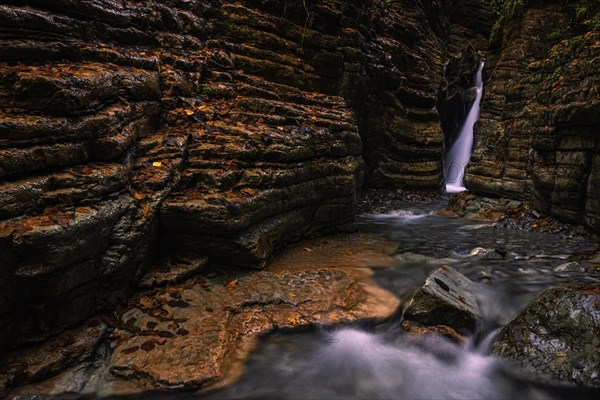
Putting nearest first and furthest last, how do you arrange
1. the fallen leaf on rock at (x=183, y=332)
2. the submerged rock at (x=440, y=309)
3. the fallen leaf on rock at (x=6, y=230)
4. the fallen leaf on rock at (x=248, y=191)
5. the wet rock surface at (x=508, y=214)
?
the fallen leaf on rock at (x=6, y=230)
the fallen leaf on rock at (x=183, y=332)
the submerged rock at (x=440, y=309)
the fallen leaf on rock at (x=248, y=191)
the wet rock surface at (x=508, y=214)

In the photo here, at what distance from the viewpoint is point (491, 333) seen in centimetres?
450

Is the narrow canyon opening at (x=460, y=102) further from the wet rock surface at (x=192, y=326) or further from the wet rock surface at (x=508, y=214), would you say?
the wet rock surface at (x=192, y=326)

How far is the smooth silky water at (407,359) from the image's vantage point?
3.71 meters

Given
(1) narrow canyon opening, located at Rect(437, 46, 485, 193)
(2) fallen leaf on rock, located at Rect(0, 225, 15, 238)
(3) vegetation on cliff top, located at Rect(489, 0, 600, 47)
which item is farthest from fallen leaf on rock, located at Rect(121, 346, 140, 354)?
(1) narrow canyon opening, located at Rect(437, 46, 485, 193)

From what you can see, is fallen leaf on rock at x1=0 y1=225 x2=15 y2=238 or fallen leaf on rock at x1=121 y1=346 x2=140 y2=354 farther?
fallen leaf on rock at x1=121 y1=346 x2=140 y2=354

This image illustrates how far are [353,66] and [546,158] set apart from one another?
6279mm

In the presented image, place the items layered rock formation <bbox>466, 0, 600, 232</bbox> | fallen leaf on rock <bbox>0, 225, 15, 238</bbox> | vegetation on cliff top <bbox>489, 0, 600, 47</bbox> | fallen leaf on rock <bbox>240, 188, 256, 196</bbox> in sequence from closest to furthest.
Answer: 1. fallen leaf on rock <bbox>0, 225, 15, 238</bbox>
2. fallen leaf on rock <bbox>240, 188, 256, 196</bbox>
3. layered rock formation <bbox>466, 0, 600, 232</bbox>
4. vegetation on cliff top <bbox>489, 0, 600, 47</bbox>

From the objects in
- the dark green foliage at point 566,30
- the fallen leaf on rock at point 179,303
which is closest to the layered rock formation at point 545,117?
the dark green foliage at point 566,30

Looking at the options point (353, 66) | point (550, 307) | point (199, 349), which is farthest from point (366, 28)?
point (199, 349)

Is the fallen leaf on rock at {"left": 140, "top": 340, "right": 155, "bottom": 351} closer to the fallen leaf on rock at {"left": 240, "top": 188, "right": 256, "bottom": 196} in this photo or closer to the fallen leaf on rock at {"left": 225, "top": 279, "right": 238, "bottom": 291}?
the fallen leaf on rock at {"left": 225, "top": 279, "right": 238, "bottom": 291}

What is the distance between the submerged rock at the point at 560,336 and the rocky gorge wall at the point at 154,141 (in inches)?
144

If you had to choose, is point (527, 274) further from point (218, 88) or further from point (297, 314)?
point (218, 88)

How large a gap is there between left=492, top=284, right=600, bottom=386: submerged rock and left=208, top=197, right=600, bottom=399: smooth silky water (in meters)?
0.14

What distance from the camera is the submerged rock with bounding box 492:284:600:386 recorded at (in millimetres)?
3578
